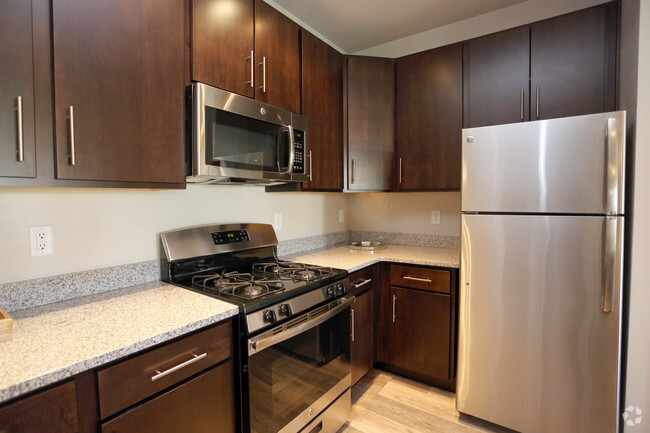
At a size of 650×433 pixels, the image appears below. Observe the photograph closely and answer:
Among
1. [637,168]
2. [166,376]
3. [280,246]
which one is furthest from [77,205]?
[637,168]

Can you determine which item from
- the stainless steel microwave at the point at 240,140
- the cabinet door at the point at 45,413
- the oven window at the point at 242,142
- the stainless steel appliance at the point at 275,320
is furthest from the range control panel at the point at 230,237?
the cabinet door at the point at 45,413

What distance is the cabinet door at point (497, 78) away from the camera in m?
2.03

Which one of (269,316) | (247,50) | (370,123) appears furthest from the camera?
(370,123)

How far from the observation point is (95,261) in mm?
1430

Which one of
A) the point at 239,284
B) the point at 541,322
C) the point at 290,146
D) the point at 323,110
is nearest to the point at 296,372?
the point at 239,284

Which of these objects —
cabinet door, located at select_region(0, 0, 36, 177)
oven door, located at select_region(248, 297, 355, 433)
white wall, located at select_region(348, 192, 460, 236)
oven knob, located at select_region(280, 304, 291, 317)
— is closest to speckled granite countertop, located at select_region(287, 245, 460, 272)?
white wall, located at select_region(348, 192, 460, 236)

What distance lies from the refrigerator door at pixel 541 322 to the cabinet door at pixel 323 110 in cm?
93

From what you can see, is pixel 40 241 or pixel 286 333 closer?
pixel 40 241

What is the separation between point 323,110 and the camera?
7.30 ft

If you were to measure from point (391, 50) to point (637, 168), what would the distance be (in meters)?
1.99

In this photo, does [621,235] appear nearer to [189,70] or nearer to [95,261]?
[189,70]

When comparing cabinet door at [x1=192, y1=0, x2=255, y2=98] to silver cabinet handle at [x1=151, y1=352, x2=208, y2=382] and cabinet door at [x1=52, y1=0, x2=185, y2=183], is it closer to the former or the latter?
cabinet door at [x1=52, y1=0, x2=185, y2=183]

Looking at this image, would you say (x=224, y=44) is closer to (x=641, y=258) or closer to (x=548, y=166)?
(x=548, y=166)

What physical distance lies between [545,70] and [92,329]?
256 cm
